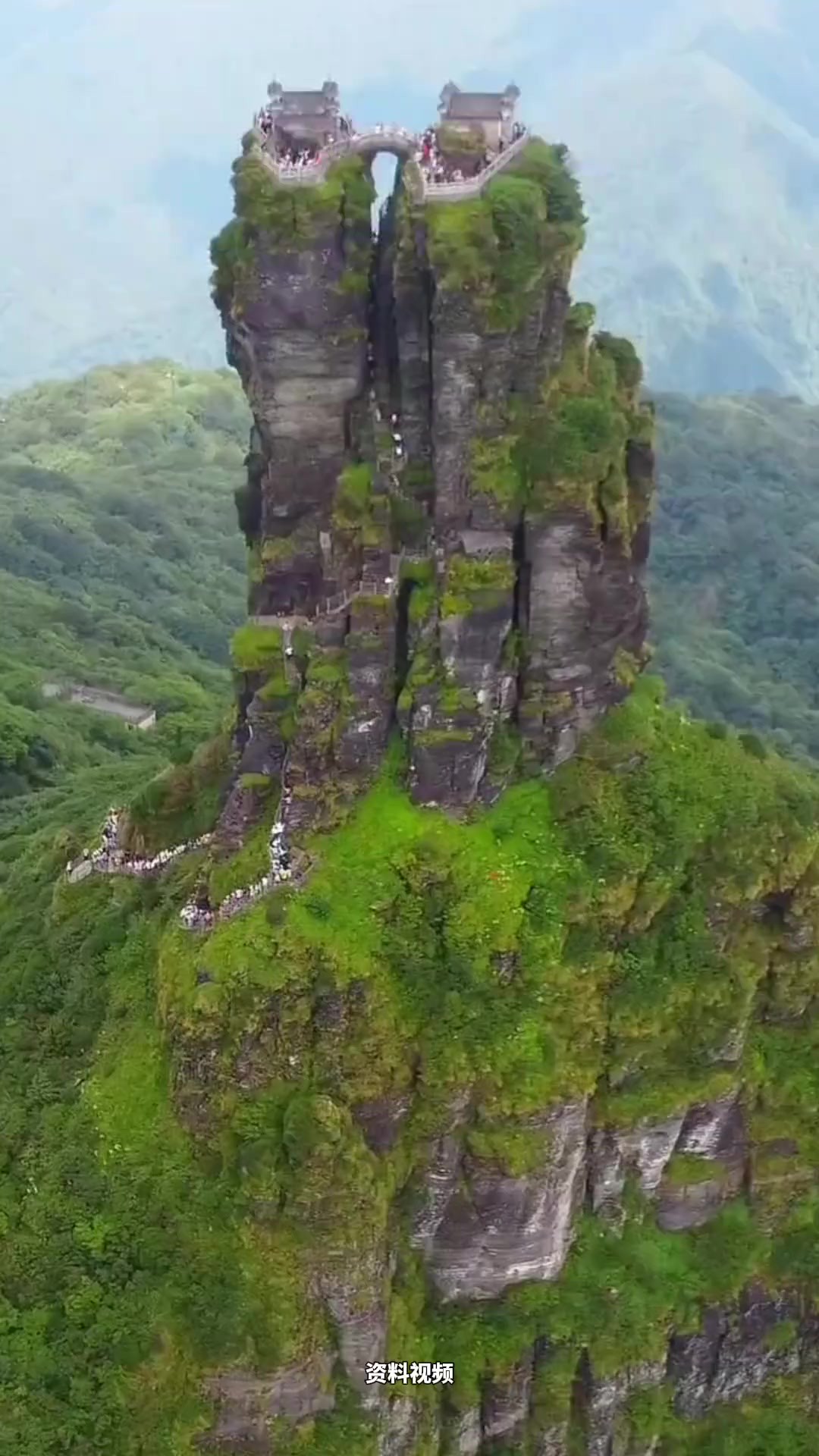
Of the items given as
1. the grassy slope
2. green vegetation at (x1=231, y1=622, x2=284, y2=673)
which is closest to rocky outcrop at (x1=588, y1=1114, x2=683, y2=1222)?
the grassy slope

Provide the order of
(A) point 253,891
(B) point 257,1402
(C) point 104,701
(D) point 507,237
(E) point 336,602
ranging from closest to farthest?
(D) point 507,237 < (B) point 257,1402 < (A) point 253,891 < (E) point 336,602 < (C) point 104,701

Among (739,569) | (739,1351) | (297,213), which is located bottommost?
(739,1351)

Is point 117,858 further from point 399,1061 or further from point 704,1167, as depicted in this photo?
point 704,1167

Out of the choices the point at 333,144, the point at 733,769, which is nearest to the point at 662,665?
the point at 733,769

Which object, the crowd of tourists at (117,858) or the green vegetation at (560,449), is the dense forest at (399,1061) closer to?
the crowd of tourists at (117,858)

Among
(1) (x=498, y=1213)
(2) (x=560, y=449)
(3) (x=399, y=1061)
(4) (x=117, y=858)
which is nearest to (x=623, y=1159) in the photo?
(1) (x=498, y=1213)

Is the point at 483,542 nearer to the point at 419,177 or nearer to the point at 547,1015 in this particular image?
the point at 419,177
